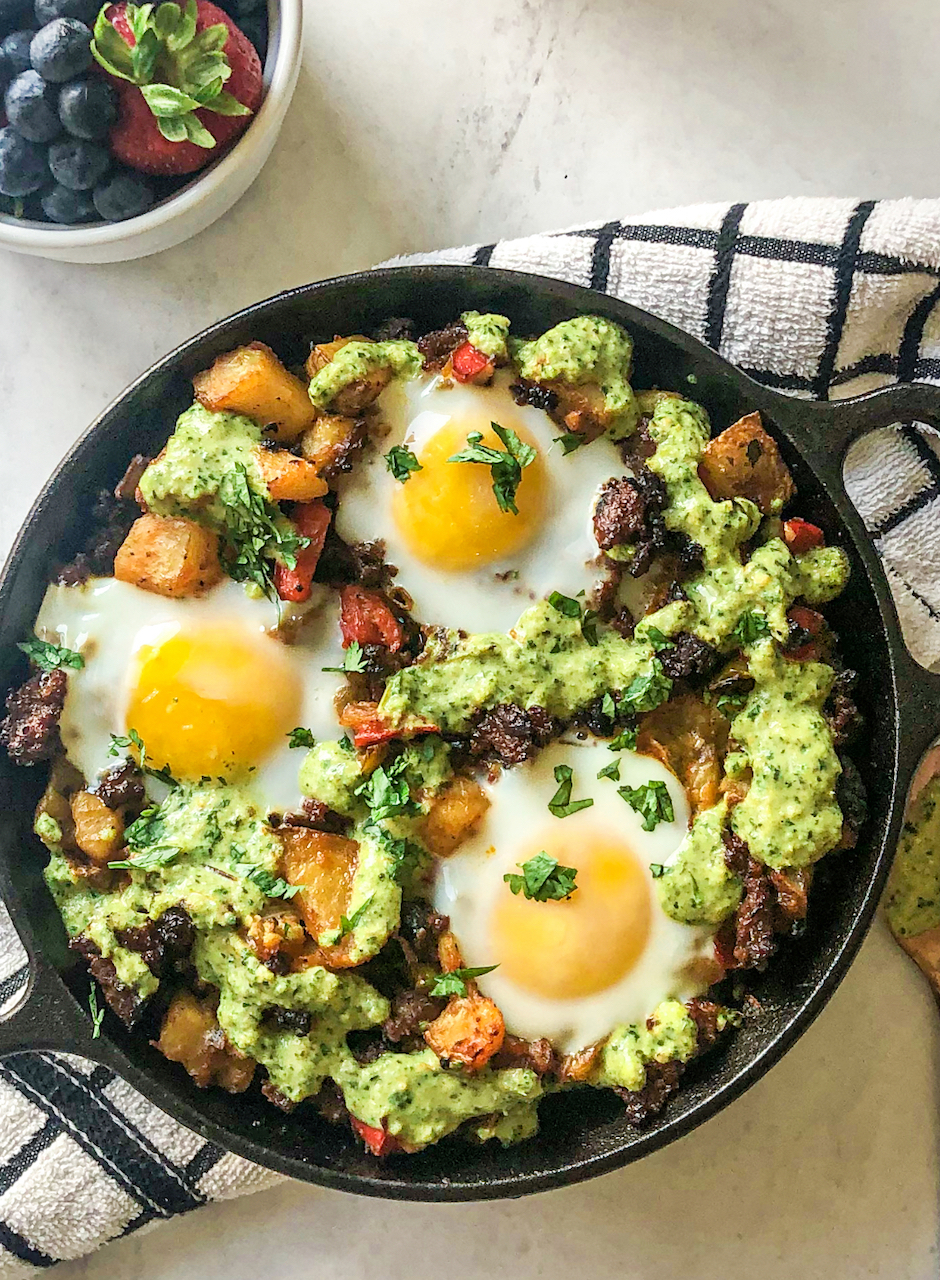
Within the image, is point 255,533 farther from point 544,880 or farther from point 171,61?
point 171,61

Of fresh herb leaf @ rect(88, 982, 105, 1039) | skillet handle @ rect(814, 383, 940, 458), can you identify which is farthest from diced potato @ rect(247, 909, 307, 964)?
skillet handle @ rect(814, 383, 940, 458)

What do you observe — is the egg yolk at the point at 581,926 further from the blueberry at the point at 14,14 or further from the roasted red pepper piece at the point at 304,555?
the blueberry at the point at 14,14

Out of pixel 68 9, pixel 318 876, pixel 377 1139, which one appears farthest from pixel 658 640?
pixel 68 9

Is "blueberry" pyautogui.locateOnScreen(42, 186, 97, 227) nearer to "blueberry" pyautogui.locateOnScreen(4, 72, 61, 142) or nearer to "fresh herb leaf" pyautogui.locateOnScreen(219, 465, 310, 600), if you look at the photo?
"blueberry" pyautogui.locateOnScreen(4, 72, 61, 142)

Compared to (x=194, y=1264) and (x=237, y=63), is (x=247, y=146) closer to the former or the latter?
(x=237, y=63)

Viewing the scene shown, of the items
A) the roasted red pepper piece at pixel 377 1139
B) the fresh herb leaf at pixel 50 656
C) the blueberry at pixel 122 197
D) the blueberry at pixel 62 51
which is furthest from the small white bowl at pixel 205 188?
the roasted red pepper piece at pixel 377 1139
